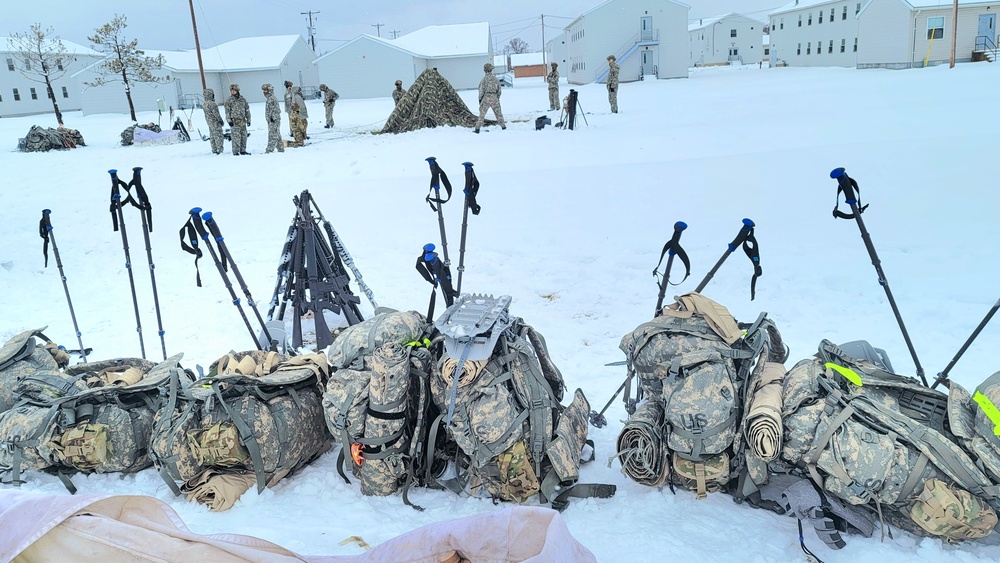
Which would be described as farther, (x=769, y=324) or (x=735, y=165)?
(x=735, y=165)

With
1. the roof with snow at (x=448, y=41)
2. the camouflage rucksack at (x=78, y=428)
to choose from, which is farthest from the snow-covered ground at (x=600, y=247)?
the roof with snow at (x=448, y=41)

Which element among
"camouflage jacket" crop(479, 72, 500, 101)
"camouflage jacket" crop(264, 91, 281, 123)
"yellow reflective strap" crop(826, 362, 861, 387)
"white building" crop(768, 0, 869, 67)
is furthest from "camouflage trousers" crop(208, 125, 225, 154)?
"white building" crop(768, 0, 869, 67)

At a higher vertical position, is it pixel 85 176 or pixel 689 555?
pixel 85 176

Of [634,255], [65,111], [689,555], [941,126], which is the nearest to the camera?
[689,555]

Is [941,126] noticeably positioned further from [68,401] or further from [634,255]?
[68,401]

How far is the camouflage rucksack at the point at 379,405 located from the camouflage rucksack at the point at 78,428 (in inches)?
50.5

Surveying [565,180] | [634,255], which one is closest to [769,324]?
[634,255]

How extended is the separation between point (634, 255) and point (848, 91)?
47.3ft

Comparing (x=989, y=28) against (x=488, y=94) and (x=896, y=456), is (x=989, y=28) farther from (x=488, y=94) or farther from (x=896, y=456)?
(x=896, y=456)

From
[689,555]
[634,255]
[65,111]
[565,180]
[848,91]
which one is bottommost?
[689,555]

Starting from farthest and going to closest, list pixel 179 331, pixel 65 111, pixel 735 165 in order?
pixel 65 111
pixel 735 165
pixel 179 331

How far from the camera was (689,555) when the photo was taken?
3117 millimetres

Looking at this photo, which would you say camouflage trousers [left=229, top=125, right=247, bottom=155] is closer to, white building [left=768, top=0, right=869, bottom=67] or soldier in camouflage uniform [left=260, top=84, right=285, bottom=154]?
soldier in camouflage uniform [left=260, top=84, right=285, bottom=154]

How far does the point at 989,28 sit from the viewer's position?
31688 mm
